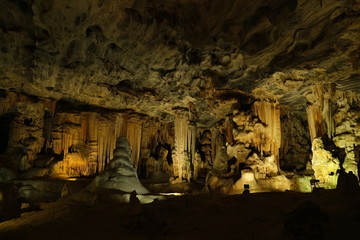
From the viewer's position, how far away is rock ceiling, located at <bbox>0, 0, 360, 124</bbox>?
8.38 meters

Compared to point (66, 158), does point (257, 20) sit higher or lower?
higher

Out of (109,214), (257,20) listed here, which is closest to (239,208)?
(109,214)

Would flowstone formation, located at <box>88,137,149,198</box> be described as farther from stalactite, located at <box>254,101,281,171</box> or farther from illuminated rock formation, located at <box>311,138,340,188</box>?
illuminated rock formation, located at <box>311,138,340,188</box>

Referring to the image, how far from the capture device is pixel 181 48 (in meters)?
10.4

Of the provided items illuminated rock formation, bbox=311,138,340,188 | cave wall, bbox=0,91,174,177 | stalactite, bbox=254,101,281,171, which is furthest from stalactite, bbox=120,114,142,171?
illuminated rock formation, bbox=311,138,340,188

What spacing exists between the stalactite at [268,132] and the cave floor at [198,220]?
4.92 m

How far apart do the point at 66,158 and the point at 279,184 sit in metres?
12.4

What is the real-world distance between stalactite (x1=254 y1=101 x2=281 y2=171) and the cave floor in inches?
194

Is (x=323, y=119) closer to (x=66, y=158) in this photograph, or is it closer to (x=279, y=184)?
(x=279, y=184)

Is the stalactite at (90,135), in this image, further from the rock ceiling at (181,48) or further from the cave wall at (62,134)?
the rock ceiling at (181,48)

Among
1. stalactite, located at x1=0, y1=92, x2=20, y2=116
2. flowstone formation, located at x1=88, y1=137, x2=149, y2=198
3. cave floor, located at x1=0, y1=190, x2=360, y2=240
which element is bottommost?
cave floor, located at x1=0, y1=190, x2=360, y2=240

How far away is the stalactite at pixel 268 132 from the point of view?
13.8 metres

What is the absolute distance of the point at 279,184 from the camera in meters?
12.7

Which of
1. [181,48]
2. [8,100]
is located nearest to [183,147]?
[181,48]
